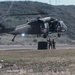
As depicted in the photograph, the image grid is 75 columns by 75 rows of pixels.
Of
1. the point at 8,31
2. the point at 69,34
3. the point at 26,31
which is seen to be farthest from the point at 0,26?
the point at 69,34

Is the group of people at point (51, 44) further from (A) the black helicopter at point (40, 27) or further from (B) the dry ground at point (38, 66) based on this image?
(B) the dry ground at point (38, 66)

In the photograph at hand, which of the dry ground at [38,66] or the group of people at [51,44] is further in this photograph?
the group of people at [51,44]

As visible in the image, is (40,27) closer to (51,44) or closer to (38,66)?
(51,44)

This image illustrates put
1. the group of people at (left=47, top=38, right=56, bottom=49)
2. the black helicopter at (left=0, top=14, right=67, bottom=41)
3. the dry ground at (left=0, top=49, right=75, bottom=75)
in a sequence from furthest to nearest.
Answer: the black helicopter at (left=0, top=14, right=67, bottom=41)
the group of people at (left=47, top=38, right=56, bottom=49)
the dry ground at (left=0, top=49, right=75, bottom=75)

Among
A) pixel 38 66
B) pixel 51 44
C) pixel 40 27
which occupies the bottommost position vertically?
pixel 51 44

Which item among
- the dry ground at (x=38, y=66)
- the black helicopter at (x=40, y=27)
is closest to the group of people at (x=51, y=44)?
the black helicopter at (x=40, y=27)

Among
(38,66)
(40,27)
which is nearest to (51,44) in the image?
(40,27)

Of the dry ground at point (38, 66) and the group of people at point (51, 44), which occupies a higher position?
the dry ground at point (38, 66)

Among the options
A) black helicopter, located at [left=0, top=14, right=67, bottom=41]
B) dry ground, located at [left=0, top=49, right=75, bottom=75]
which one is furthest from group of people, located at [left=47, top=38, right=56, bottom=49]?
dry ground, located at [left=0, top=49, right=75, bottom=75]

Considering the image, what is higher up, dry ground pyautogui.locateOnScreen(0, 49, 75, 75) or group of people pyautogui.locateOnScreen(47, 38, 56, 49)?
dry ground pyautogui.locateOnScreen(0, 49, 75, 75)

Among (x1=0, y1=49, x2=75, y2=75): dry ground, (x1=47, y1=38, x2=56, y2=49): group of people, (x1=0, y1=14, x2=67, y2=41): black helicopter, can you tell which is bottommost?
(x1=47, y1=38, x2=56, y2=49): group of people

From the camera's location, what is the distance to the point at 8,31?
218 ft

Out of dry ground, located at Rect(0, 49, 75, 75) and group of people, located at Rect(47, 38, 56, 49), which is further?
group of people, located at Rect(47, 38, 56, 49)

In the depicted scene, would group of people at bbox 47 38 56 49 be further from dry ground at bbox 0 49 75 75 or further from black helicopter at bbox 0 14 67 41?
dry ground at bbox 0 49 75 75
